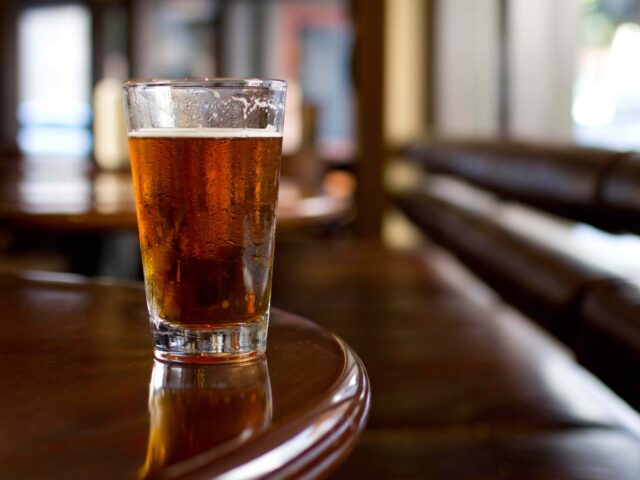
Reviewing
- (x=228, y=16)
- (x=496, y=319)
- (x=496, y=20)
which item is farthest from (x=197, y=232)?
(x=228, y=16)

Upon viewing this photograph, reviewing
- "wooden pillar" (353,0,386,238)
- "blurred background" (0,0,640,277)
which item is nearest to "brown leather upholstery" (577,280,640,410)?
"blurred background" (0,0,640,277)

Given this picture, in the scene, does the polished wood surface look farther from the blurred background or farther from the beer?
the beer

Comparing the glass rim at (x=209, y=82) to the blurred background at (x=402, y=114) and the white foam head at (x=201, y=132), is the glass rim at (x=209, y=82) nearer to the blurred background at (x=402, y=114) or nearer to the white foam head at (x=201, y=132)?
the white foam head at (x=201, y=132)

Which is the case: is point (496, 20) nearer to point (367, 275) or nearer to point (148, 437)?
point (367, 275)

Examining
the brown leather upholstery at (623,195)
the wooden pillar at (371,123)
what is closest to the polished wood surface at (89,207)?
the brown leather upholstery at (623,195)

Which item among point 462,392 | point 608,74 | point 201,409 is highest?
point 608,74

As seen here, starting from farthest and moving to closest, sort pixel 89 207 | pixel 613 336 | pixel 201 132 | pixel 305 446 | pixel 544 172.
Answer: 1. pixel 89 207
2. pixel 544 172
3. pixel 613 336
4. pixel 201 132
5. pixel 305 446

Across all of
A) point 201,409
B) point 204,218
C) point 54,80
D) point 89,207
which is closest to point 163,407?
point 201,409

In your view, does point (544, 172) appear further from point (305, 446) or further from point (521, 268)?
point (305, 446)
